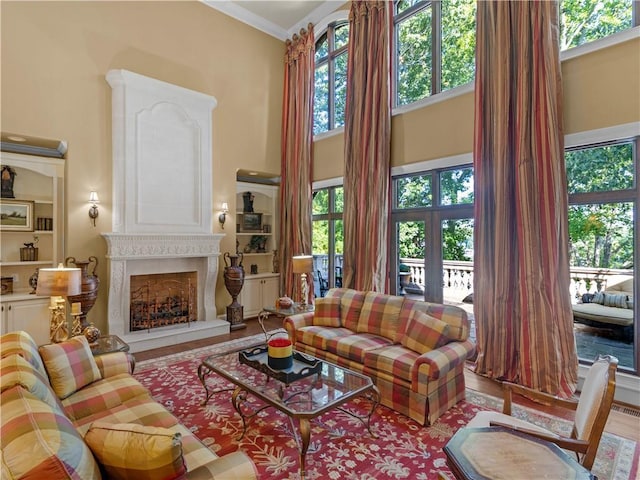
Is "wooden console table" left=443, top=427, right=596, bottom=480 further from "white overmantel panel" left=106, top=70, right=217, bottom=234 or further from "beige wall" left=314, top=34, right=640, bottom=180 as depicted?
"white overmantel panel" left=106, top=70, right=217, bottom=234

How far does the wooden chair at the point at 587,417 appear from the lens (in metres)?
1.62

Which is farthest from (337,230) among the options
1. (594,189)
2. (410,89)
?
(594,189)

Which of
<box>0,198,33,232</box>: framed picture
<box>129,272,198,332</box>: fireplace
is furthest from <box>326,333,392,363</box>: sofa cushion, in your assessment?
<box>0,198,33,232</box>: framed picture

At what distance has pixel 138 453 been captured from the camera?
4.22ft

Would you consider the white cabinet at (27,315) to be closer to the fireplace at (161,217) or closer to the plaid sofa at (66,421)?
the fireplace at (161,217)

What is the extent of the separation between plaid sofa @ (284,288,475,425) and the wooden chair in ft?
2.66

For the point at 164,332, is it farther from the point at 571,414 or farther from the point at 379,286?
the point at 571,414

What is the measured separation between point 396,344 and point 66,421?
287 cm

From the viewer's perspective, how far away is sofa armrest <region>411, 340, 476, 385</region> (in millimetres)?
2797

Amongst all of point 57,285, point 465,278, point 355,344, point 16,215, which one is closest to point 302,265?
point 355,344

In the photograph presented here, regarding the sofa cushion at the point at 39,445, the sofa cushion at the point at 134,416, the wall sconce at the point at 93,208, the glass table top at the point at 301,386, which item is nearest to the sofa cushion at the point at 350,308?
the glass table top at the point at 301,386

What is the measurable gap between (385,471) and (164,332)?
13.4 feet

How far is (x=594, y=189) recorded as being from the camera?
3568 millimetres

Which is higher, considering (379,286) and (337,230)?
(337,230)
